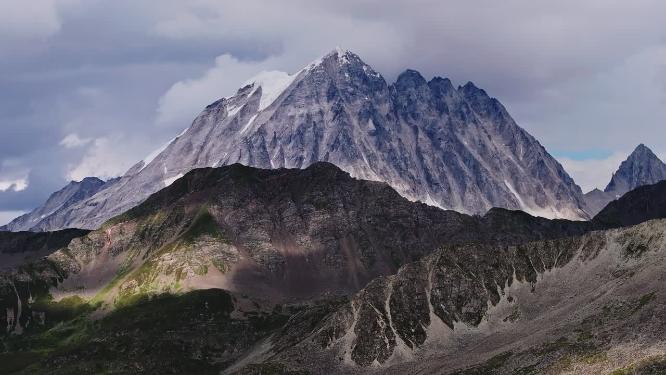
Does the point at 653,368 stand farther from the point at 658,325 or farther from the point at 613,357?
the point at 658,325

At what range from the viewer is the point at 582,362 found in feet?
631

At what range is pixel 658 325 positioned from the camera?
652 ft

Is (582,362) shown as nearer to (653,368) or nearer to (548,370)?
(548,370)

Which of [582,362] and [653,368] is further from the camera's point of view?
[582,362]

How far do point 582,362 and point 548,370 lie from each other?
9326 mm

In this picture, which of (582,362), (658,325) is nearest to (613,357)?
(582,362)

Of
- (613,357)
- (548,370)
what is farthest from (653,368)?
(548,370)

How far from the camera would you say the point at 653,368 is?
166m

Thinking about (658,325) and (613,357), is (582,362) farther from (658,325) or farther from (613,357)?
(658,325)

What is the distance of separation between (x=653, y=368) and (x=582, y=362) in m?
27.5

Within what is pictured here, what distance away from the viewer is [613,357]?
187500mm

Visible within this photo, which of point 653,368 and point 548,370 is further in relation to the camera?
point 548,370

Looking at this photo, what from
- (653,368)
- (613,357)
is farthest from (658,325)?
(653,368)

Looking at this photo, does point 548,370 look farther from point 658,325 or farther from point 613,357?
point 658,325
